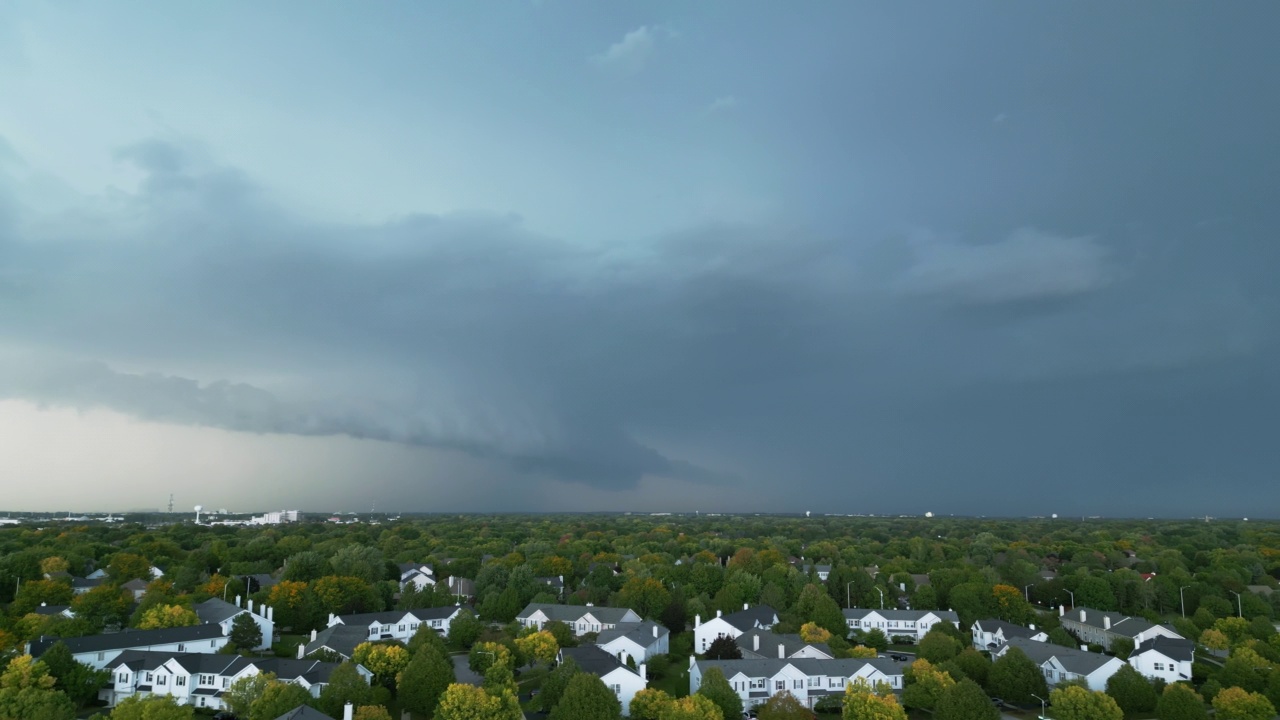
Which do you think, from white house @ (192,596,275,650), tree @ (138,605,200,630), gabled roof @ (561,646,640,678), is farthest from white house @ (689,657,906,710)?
tree @ (138,605,200,630)

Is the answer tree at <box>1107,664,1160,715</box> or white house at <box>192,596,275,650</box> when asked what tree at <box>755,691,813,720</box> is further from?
white house at <box>192,596,275,650</box>

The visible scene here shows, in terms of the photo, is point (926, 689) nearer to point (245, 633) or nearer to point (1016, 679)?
point (1016, 679)

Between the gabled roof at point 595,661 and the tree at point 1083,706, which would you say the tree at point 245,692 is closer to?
the gabled roof at point 595,661

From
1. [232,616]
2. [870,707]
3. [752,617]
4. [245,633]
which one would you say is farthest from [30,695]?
[752,617]

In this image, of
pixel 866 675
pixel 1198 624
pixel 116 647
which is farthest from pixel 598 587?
pixel 1198 624

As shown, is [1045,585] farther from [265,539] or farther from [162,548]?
[162,548]

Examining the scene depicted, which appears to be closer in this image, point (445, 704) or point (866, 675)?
point (445, 704)
